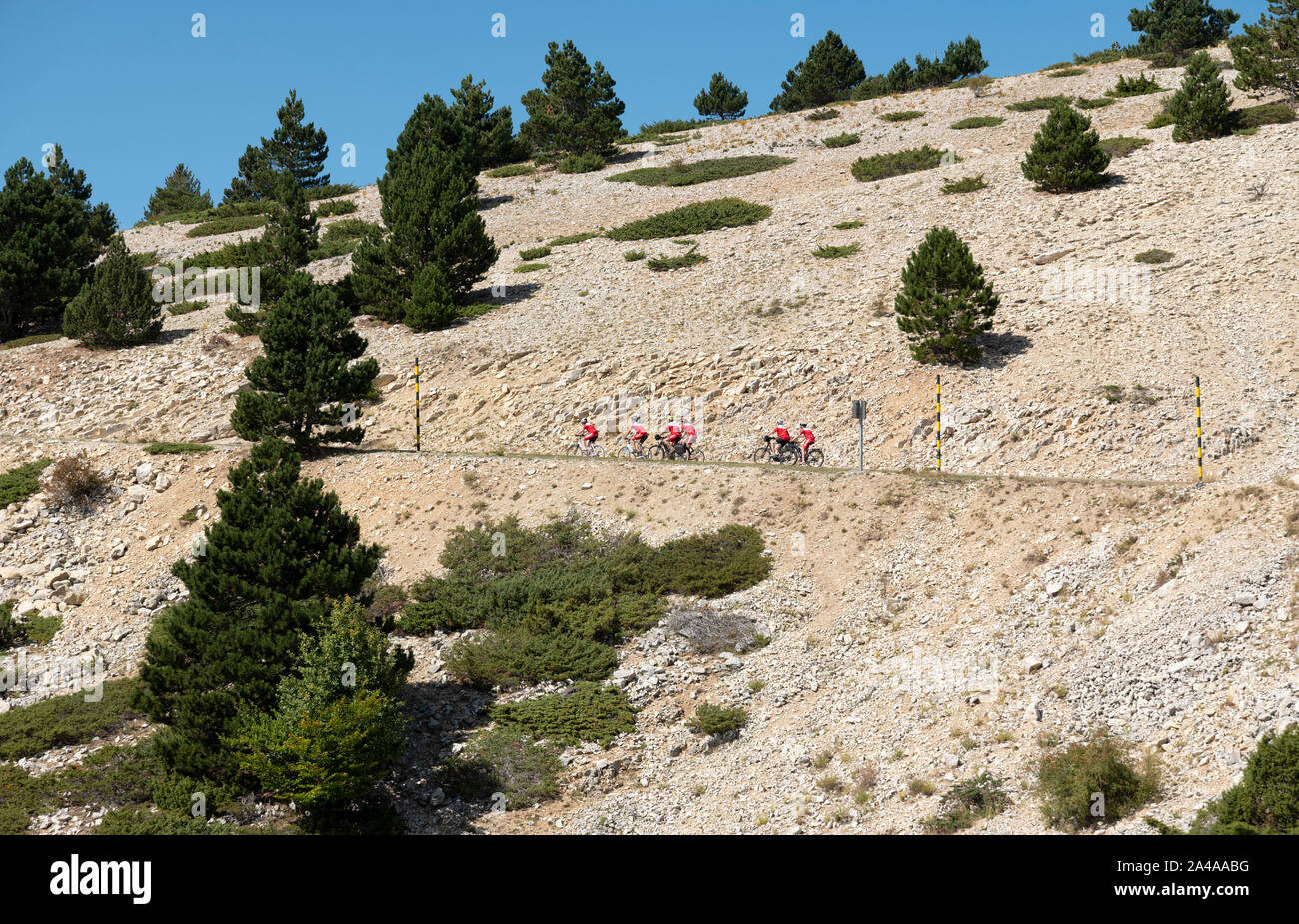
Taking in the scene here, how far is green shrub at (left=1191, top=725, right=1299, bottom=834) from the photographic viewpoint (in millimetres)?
11930

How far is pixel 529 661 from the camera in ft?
69.6

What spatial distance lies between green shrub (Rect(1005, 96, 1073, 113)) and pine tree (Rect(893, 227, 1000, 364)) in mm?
35473

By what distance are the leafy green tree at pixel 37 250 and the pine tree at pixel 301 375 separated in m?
24.6

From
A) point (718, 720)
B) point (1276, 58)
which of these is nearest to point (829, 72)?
point (1276, 58)

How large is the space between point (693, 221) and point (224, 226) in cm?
2989

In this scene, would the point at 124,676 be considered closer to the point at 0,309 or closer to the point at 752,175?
the point at 0,309

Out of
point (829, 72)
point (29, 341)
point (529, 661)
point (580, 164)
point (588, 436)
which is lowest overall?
point (529, 661)

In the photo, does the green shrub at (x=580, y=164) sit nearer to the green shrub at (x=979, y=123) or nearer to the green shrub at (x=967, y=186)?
the green shrub at (x=979, y=123)

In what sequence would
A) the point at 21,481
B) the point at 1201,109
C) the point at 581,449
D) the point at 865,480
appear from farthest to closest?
the point at 1201,109, the point at 581,449, the point at 21,481, the point at 865,480

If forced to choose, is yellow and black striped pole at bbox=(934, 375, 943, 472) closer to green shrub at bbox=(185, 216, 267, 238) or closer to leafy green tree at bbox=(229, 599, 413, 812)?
leafy green tree at bbox=(229, 599, 413, 812)

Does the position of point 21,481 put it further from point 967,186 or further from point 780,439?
point 967,186

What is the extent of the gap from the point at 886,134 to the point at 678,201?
16139mm
